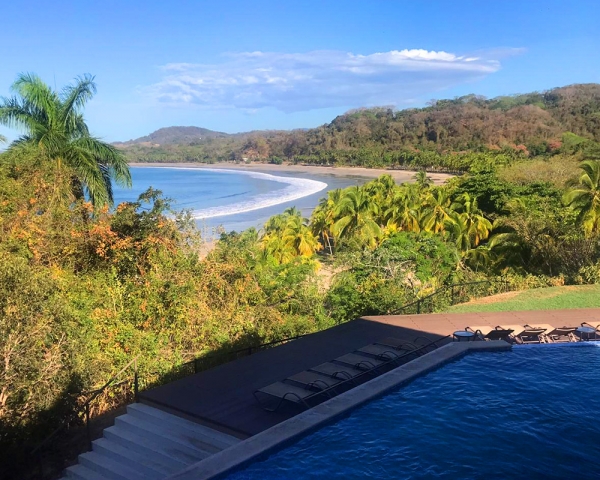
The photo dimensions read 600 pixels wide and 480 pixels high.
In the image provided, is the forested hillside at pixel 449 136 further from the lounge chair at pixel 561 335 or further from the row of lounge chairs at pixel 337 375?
the row of lounge chairs at pixel 337 375

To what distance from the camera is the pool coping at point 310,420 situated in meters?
6.37

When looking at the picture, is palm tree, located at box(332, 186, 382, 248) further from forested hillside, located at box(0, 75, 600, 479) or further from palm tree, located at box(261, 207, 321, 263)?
palm tree, located at box(261, 207, 321, 263)

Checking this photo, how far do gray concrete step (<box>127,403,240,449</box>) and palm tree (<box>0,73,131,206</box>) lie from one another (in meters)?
10.7

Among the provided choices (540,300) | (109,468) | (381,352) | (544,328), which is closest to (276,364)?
(381,352)

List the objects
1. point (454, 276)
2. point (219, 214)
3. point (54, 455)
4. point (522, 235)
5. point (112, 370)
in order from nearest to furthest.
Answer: point (54, 455) < point (112, 370) < point (454, 276) < point (522, 235) < point (219, 214)

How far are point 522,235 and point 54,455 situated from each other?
2005 centimetres

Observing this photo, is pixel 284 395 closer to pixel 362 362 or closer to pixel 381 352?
pixel 362 362

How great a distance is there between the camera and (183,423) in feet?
25.8

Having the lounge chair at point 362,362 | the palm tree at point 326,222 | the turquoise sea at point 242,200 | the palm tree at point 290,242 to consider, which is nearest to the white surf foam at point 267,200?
the turquoise sea at point 242,200

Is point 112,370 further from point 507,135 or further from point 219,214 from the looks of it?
point 507,135

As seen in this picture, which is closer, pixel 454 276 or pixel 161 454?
pixel 161 454

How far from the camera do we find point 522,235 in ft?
74.7

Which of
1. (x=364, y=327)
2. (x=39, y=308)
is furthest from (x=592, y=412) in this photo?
(x=39, y=308)

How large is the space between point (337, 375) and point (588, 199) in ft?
52.8
